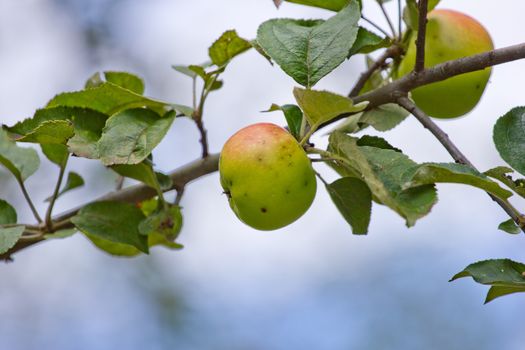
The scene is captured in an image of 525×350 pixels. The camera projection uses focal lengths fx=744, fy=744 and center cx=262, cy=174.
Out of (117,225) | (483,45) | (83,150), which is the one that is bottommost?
Result: (117,225)

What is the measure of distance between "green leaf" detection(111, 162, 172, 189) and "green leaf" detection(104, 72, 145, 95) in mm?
139

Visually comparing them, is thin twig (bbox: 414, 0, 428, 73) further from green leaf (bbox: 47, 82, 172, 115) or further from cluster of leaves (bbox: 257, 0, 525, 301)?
green leaf (bbox: 47, 82, 172, 115)

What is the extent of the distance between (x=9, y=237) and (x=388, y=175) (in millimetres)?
387

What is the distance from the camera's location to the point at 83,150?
0.72 metres

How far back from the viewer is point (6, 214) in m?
0.86

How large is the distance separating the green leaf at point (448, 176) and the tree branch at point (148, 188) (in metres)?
0.33

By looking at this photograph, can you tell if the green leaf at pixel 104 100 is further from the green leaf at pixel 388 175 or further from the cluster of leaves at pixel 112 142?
the green leaf at pixel 388 175

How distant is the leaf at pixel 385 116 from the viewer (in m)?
0.81

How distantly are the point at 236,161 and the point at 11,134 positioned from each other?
0.25 metres

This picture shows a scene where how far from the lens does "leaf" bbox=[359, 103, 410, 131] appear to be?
812 millimetres

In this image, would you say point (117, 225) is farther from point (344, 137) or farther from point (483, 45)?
point (483, 45)

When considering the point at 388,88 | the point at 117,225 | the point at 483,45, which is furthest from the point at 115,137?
the point at 483,45

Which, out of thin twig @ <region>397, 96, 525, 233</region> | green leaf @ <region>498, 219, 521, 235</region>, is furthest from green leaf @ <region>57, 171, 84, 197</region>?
green leaf @ <region>498, 219, 521, 235</region>

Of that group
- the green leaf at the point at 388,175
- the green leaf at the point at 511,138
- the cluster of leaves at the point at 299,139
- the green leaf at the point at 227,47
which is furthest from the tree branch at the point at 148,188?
the green leaf at the point at 511,138
